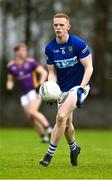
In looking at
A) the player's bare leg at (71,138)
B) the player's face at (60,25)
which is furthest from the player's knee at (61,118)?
the player's face at (60,25)

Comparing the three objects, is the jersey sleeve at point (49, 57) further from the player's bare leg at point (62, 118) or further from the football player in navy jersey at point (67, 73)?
the player's bare leg at point (62, 118)

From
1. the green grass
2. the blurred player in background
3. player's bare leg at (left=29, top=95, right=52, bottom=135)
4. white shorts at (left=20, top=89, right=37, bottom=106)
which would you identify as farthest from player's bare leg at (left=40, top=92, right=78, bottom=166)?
white shorts at (left=20, top=89, right=37, bottom=106)

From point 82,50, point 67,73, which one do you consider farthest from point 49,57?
point 82,50

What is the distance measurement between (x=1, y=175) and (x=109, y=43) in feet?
83.8

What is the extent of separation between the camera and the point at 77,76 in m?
11.3

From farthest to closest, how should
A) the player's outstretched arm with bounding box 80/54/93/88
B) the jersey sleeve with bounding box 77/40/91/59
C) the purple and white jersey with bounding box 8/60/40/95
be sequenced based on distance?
the purple and white jersey with bounding box 8/60/40/95 < the jersey sleeve with bounding box 77/40/91/59 < the player's outstretched arm with bounding box 80/54/93/88

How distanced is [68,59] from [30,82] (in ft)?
28.2

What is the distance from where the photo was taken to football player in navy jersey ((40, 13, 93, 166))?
10.8 m

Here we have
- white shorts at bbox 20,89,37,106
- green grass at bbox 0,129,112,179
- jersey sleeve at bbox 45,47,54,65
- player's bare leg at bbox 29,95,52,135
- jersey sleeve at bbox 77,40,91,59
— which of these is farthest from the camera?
white shorts at bbox 20,89,37,106

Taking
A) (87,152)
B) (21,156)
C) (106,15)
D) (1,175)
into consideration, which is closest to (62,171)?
(1,175)

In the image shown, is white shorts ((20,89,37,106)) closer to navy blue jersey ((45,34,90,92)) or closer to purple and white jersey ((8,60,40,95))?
purple and white jersey ((8,60,40,95))

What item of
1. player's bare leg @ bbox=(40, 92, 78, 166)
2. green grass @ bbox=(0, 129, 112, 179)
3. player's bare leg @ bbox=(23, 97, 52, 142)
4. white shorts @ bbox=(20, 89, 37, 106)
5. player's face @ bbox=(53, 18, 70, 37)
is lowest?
player's bare leg @ bbox=(23, 97, 52, 142)

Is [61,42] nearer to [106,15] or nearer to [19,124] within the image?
[19,124]

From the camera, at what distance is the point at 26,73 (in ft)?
64.9
